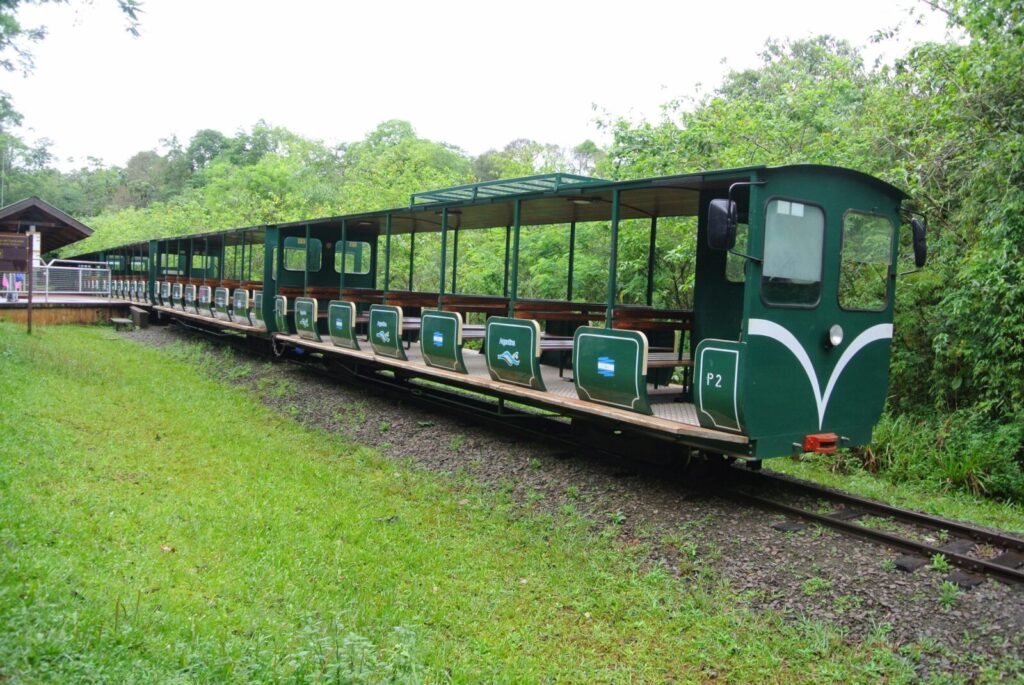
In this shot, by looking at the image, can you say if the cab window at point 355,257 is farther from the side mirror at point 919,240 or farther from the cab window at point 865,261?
the side mirror at point 919,240

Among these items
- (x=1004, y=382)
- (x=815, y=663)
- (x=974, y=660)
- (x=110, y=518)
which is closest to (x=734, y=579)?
(x=815, y=663)

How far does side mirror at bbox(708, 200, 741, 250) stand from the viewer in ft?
18.2

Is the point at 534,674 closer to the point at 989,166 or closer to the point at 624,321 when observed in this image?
the point at 624,321

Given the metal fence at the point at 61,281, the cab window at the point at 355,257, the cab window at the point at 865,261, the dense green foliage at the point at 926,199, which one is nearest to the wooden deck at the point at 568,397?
the cab window at the point at 865,261

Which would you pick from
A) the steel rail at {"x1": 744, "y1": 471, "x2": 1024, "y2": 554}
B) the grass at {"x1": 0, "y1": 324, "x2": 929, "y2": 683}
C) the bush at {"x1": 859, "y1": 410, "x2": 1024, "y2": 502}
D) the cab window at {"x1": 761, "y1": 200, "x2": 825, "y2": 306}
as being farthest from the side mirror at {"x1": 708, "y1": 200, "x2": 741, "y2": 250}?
the bush at {"x1": 859, "y1": 410, "x2": 1024, "y2": 502}

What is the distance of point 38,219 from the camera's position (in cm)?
2158

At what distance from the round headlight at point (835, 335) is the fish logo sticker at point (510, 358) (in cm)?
307

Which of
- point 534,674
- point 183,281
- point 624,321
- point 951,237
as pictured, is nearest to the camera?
point 534,674

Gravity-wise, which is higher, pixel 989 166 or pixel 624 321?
pixel 989 166

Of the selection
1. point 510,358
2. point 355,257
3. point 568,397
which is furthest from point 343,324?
point 568,397

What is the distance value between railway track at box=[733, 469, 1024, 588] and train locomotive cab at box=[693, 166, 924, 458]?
1.66 ft

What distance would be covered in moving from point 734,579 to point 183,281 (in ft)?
69.7

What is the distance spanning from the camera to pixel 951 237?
10.1 m

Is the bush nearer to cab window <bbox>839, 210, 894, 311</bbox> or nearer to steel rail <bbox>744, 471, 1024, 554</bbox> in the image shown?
steel rail <bbox>744, 471, 1024, 554</bbox>
